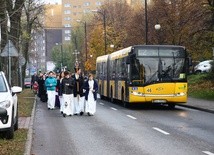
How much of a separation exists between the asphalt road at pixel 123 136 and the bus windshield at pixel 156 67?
4207 millimetres

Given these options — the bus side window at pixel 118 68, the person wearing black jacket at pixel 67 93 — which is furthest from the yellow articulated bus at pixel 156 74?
the person wearing black jacket at pixel 67 93

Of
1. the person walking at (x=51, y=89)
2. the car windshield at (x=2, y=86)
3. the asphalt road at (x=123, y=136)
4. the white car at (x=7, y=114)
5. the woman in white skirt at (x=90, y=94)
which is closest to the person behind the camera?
the asphalt road at (x=123, y=136)

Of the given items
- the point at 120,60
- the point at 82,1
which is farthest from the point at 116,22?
the point at 82,1

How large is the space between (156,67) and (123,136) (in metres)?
10.7

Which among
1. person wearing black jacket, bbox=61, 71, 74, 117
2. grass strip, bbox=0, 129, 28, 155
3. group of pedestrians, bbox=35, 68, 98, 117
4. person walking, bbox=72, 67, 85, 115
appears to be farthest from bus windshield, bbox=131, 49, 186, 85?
grass strip, bbox=0, 129, 28, 155

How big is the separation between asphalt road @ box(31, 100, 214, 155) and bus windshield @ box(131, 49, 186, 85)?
13.8 feet

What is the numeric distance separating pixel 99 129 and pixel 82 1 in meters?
148

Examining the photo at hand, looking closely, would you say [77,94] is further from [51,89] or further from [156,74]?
[51,89]

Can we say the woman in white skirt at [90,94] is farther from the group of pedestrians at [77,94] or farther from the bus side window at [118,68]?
the bus side window at [118,68]

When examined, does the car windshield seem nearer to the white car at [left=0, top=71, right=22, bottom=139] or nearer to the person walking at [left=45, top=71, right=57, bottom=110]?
the white car at [left=0, top=71, right=22, bottom=139]

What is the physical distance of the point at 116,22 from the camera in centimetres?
8131

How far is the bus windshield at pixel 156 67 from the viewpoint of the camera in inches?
950

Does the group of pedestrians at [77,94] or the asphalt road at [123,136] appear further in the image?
the group of pedestrians at [77,94]

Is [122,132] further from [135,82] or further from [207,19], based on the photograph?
[207,19]
